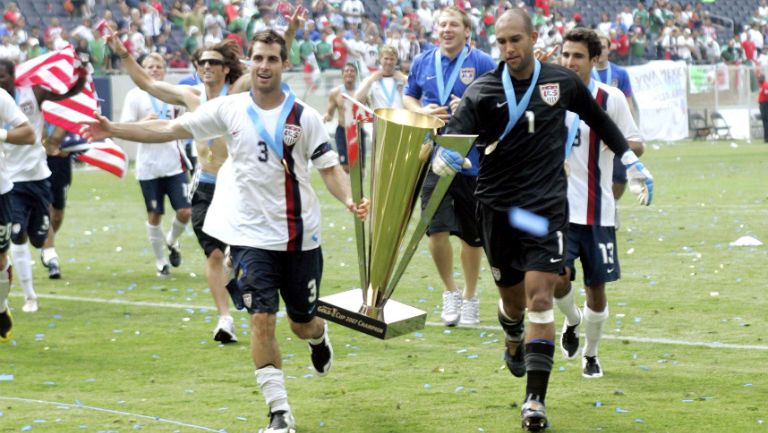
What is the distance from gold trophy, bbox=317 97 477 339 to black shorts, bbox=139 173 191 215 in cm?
596

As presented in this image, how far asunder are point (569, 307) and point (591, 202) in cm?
67

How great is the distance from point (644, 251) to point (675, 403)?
7116 mm

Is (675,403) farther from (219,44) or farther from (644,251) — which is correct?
(644,251)

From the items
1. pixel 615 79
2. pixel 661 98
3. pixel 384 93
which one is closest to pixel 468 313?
pixel 615 79

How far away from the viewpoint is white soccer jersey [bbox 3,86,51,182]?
10.9 metres

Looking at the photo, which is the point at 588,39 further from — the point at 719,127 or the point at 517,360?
the point at 719,127

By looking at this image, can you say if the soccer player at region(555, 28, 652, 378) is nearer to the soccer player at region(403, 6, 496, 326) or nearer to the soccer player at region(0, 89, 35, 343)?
the soccer player at region(403, 6, 496, 326)

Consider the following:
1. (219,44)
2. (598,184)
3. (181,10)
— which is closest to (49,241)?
(219,44)

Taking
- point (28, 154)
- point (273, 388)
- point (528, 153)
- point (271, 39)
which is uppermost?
point (271, 39)

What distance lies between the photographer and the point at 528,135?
6.72 m

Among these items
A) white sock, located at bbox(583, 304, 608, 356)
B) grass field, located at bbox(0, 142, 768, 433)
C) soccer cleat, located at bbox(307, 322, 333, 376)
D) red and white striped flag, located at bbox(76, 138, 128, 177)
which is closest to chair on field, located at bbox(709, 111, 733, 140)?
grass field, located at bbox(0, 142, 768, 433)

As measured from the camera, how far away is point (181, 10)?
109 feet

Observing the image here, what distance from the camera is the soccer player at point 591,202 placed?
25.4 ft

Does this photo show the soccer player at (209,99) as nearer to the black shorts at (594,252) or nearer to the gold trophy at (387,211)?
the gold trophy at (387,211)
